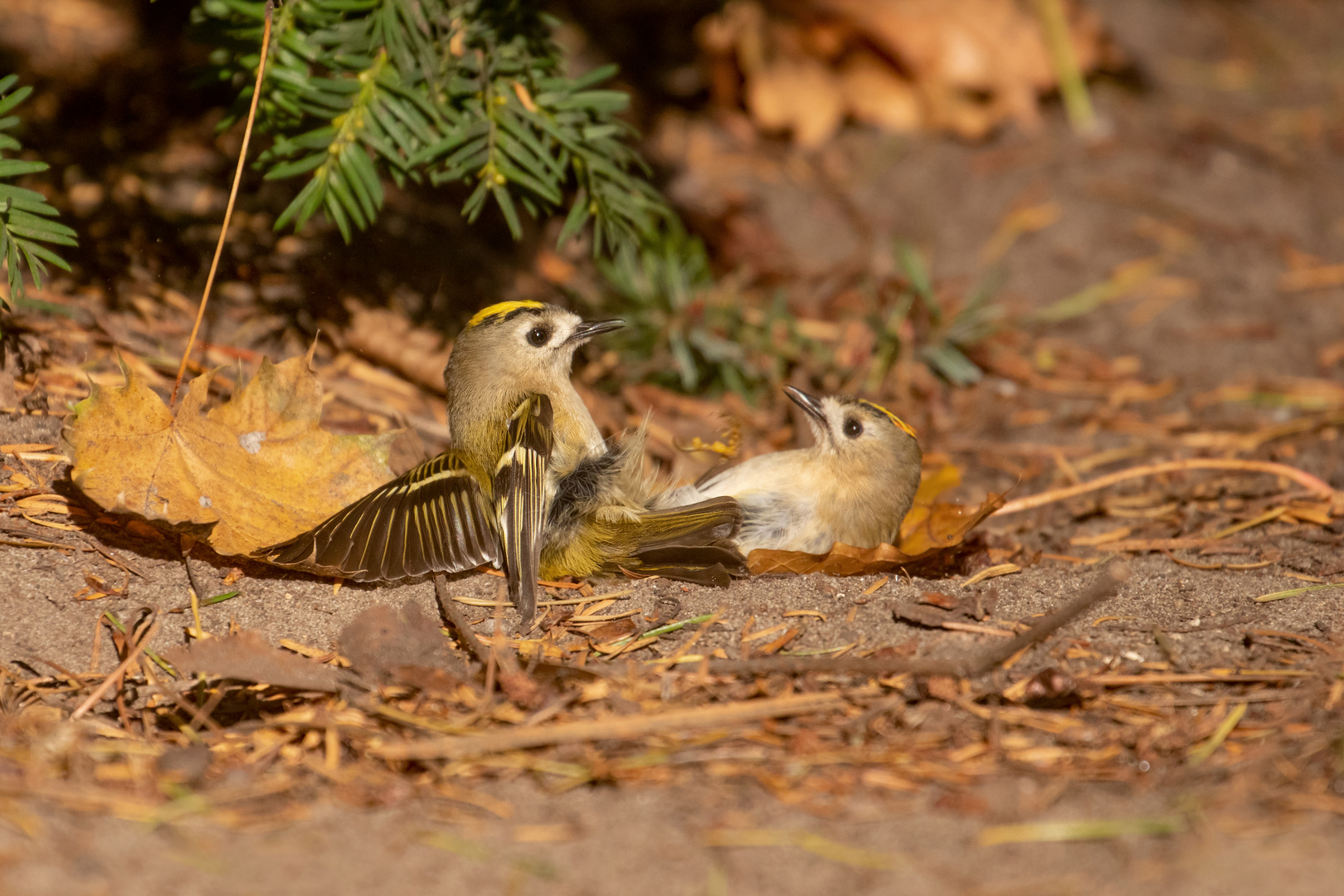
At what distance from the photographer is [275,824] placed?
207 cm

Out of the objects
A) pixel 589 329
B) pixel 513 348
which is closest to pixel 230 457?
pixel 513 348

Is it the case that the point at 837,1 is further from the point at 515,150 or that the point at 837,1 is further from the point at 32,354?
the point at 32,354

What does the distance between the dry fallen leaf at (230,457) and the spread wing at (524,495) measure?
0.37m

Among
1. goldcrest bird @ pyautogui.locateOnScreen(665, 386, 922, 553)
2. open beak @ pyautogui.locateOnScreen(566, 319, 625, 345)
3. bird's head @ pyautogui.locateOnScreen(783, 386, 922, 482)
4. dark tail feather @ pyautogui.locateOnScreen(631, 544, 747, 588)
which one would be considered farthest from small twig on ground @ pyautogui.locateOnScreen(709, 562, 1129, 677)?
open beak @ pyautogui.locateOnScreen(566, 319, 625, 345)

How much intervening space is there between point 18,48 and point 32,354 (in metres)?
2.05

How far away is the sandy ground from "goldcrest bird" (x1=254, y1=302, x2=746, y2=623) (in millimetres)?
118

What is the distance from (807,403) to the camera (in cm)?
383

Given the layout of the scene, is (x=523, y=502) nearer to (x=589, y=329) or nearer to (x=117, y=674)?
(x=589, y=329)

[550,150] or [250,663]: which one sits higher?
[550,150]

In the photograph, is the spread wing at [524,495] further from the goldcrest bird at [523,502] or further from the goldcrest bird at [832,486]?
the goldcrest bird at [832,486]

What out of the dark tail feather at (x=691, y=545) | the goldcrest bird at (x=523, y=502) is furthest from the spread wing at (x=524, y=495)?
the dark tail feather at (x=691, y=545)

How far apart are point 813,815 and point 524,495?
4.60 ft

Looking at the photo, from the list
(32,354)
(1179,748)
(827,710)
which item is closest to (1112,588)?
(1179,748)

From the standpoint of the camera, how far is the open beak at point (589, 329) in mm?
3760
